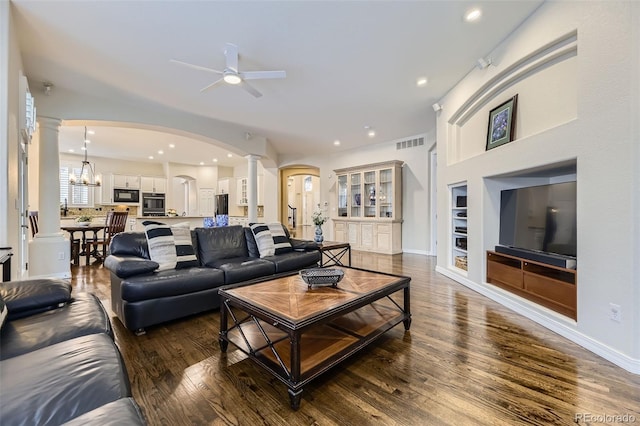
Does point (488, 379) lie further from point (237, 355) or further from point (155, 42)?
point (155, 42)

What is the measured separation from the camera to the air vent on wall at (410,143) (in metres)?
6.57

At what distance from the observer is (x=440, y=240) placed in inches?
185

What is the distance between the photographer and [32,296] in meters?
1.68

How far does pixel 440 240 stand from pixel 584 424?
3427 mm

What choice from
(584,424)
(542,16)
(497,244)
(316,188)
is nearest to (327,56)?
(542,16)

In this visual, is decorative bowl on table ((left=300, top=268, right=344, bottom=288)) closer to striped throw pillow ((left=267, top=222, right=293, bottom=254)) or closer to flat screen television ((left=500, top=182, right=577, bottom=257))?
striped throw pillow ((left=267, top=222, right=293, bottom=254))

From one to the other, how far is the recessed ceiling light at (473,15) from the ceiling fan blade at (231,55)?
2332 millimetres

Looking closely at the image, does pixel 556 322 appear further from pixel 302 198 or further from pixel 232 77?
Result: pixel 302 198

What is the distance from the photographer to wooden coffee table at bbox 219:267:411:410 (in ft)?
5.24

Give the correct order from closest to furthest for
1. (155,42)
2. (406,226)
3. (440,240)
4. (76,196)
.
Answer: (155,42) < (440,240) < (406,226) < (76,196)

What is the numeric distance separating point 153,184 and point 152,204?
721 mm

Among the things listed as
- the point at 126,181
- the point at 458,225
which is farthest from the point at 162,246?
the point at 126,181

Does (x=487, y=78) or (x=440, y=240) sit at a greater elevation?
(x=487, y=78)

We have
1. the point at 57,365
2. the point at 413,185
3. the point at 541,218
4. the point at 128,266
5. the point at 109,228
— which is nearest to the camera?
the point at 57,365
